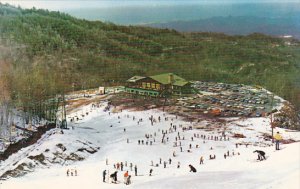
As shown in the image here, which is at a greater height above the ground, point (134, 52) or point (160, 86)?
point (134, 52)

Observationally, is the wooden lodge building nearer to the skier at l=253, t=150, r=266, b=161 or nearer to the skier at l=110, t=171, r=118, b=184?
the skier at l=253, t=150, r=266, b=161

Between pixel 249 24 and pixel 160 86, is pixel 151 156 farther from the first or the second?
pixel 249 24

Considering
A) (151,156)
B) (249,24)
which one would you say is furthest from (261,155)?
(249,24)

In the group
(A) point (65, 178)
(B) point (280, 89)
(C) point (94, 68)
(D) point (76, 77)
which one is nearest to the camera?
(A) point (65, 178)

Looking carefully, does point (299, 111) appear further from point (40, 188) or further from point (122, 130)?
point (40, 188)

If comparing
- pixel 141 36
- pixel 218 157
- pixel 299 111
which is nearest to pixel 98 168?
pixel 218 157

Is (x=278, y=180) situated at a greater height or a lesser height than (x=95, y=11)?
lesser

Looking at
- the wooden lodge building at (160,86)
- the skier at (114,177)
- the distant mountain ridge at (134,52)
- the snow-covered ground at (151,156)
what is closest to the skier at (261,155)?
the snow-covered ground at (151,156)

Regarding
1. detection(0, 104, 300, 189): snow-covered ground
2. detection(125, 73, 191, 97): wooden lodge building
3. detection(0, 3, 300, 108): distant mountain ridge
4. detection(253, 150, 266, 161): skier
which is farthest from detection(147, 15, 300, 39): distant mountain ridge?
detection(253, 150, 266, 161): skier
